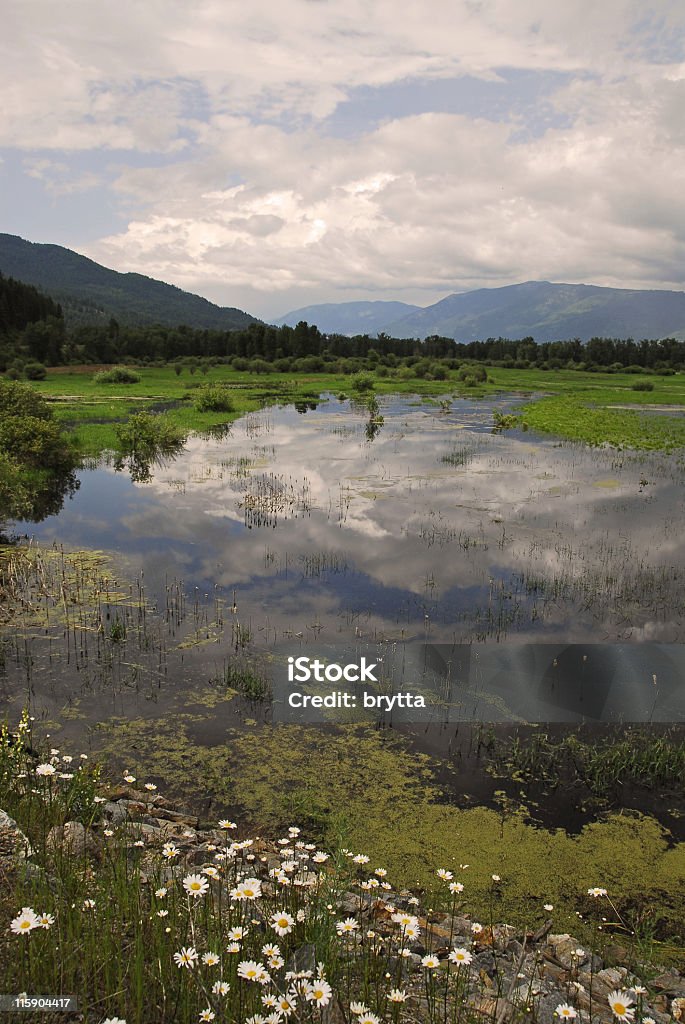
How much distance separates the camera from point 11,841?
6555 mm

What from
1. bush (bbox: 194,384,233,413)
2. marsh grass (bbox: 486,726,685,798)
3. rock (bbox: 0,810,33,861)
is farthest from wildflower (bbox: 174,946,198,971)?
bush (bbox: 194,384,233,413)

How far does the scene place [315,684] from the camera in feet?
40.8

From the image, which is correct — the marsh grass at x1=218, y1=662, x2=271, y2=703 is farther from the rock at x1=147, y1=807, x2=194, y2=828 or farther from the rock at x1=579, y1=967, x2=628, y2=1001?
the rock at x1=579, y1=967, x2=628, y2=1001

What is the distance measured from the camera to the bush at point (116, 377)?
77562mm

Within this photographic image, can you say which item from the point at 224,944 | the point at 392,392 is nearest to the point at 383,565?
the point at 224,944

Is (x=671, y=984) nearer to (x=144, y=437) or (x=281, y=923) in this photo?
(x=281, y=923)

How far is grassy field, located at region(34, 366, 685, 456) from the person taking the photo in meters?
45.4

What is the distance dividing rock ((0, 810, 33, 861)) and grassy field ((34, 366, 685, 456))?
32070mm

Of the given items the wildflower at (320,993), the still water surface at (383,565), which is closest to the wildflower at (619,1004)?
the wildflower at (320,993)

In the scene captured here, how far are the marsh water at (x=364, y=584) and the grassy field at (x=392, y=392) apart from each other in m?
11.6

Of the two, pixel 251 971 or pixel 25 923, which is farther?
pixel 25 923

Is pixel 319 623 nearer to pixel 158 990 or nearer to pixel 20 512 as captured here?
pixel 158 990

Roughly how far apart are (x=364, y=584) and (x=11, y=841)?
454 inches

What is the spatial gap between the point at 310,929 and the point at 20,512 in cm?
2291
